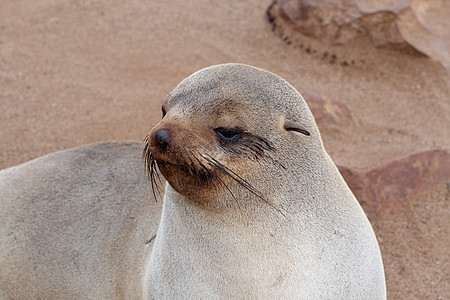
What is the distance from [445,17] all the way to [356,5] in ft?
4.29

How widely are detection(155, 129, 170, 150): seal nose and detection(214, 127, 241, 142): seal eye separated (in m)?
0.23

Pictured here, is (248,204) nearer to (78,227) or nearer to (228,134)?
(228,134)

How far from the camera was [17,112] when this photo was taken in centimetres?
574

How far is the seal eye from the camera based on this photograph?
2.24 metres

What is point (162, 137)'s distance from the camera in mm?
2133

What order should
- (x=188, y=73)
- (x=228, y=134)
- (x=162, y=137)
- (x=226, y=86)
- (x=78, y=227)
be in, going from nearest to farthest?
(x=162, y=137)
(x=228, y=134)
(x=226, y=86)
(x=78, y=227)
(x=188, y=73)

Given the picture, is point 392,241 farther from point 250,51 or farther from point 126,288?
point 250,51

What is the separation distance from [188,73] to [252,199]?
13.1 feet

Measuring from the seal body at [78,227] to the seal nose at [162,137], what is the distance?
1.10 meters

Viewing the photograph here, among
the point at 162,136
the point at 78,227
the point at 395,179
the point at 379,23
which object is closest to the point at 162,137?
the point at 162,136

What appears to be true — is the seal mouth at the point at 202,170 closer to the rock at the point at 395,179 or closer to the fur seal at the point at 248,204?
the fur seal at the point at 248,204

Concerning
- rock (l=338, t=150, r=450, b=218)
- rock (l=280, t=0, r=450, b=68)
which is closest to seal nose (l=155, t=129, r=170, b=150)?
rock (l=338, t=150, r=450, b=218)

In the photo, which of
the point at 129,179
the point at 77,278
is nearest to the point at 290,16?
the point at 129,179

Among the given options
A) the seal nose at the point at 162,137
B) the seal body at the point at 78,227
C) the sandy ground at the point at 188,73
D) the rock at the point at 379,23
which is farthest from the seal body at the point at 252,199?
the rock at the point at 379,23
